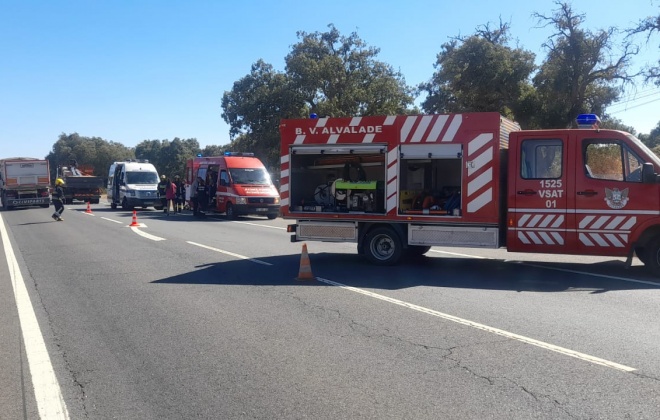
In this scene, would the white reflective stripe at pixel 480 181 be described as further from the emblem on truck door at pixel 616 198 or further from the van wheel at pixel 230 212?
the van wheel at pixel 230 212

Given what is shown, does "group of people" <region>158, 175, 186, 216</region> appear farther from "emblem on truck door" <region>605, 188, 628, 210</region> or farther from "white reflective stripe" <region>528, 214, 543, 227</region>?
"emblem on truck door" <region>605, 188, 628, 210</region>

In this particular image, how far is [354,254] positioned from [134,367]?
29.0ft

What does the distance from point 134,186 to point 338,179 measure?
2385cm

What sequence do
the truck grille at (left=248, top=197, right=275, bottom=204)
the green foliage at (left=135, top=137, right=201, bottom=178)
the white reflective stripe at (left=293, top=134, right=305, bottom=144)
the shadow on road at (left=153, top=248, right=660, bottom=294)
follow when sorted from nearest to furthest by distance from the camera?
1. the shadow on road at (left=153, top=248, right=660, bottom=294)
2. the white reflective stripe at (left=293, top=134, right=305, bottom=144)
3. the truck grille at (left=248, top=197, right=275, bottom=204)
4. the green foliage at (left=135, top=137, right=201, bottom=178)

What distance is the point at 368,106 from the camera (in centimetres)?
4088

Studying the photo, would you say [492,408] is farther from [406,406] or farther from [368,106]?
[368,106]

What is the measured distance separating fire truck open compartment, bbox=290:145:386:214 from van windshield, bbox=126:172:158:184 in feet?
78.0

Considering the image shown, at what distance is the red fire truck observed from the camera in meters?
10.7

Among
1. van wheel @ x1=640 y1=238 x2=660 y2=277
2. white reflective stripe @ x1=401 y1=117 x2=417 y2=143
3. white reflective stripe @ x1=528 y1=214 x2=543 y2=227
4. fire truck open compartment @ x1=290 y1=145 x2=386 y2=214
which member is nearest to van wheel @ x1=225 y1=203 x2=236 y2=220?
fire truck open compartment @ x1=290 y1=145 x2=386 y2=214

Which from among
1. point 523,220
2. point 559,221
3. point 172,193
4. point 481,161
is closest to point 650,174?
point 559,221

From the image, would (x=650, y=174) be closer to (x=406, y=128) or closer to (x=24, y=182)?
(x=406, y=128)

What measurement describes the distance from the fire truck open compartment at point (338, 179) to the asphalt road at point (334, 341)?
1289mm

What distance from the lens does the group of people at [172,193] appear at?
101 ft

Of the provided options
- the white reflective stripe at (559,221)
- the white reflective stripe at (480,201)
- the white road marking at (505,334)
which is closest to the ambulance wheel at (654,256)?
the white reflective stripe at (559,221)
